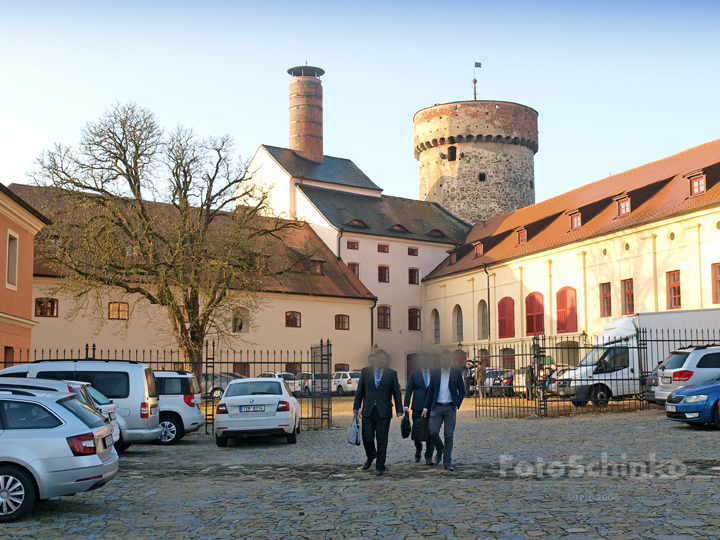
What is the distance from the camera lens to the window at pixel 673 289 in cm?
3612

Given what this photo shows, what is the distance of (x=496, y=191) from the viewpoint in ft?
211

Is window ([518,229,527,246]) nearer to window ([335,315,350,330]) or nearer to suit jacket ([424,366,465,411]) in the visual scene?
window ([335,315,350,330])

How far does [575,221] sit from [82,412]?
38.8 m

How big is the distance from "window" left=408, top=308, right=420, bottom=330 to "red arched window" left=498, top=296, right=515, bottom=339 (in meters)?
9.11

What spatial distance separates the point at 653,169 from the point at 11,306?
114ft

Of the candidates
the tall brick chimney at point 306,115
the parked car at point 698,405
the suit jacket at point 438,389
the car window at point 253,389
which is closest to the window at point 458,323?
the tall brick chimney at point 306,115

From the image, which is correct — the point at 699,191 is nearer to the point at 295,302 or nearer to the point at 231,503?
the point at 295,302

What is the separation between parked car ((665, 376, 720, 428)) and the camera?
1638 cm

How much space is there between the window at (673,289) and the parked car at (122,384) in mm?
27936

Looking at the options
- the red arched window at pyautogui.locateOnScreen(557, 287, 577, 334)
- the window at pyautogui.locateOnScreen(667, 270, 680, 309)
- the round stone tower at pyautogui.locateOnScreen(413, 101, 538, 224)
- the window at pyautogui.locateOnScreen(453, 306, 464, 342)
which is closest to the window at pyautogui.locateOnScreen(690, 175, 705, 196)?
the window at pyautogui.locateOnScreen(667, 270, 680, 309)

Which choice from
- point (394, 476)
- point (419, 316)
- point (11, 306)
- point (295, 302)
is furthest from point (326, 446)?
point (419, 316)

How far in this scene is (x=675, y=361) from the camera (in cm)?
2075

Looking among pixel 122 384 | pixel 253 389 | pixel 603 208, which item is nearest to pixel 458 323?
pixel 603 208

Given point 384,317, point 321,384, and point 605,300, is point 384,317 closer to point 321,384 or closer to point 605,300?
point 605,300
